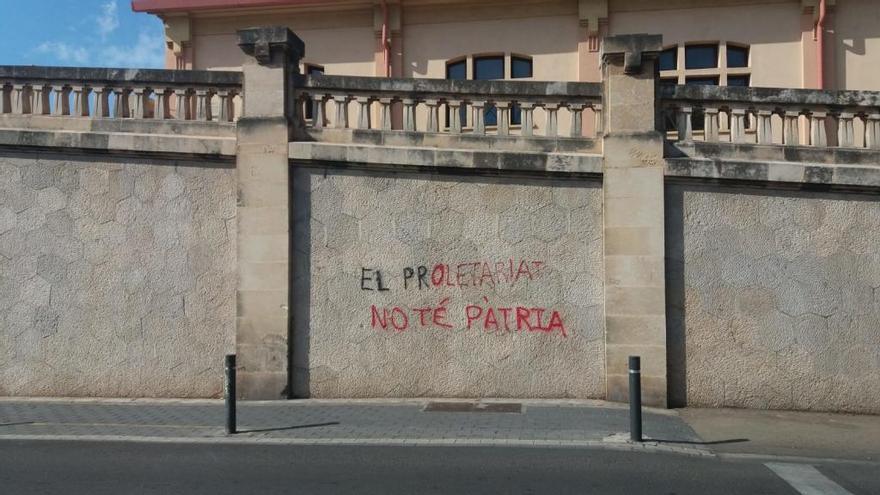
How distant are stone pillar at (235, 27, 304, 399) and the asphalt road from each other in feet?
7.46

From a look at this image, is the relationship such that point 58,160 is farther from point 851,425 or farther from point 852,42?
point 852,42

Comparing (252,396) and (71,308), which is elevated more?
(71,308)

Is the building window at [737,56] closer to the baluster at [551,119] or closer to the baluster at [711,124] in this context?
the baluster at [711,124]

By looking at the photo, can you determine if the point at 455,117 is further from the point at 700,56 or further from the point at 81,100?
the point at 700,56

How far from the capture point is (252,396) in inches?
381

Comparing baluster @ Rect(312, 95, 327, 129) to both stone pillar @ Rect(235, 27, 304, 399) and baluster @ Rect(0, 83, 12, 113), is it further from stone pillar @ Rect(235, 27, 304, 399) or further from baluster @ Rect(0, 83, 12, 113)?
baluster @ Rect(0, 83, 12, 113)

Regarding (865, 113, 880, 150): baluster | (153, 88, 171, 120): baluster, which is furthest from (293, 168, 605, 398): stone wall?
(865, 113, 880, 150): baluster

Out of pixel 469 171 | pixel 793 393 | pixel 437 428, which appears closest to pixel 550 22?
pixel 469 171

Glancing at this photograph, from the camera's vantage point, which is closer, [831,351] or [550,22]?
[831,351]

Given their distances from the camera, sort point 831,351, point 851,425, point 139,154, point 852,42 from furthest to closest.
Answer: point 852,42 < point 139,154 < point 831,351 < point 851,425

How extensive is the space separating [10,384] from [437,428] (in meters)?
6.14

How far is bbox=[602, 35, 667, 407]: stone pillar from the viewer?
9266 millimetres

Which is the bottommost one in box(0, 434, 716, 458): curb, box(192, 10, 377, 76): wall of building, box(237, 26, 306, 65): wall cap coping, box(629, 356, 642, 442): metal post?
box(0, 434, 716, 458): curb

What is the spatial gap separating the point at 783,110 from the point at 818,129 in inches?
19.3
